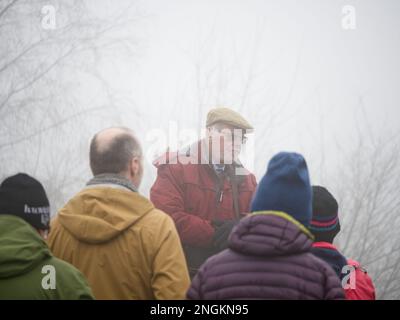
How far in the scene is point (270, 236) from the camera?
1841mm

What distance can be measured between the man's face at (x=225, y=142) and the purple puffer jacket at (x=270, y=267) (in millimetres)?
1722

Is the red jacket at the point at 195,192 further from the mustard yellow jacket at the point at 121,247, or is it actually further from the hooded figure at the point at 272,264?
the hooded figure at the point at 272,264

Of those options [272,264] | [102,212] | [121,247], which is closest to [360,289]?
[272,264]

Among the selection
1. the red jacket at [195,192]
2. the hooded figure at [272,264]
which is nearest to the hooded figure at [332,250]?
the hooded figure at [272,264]

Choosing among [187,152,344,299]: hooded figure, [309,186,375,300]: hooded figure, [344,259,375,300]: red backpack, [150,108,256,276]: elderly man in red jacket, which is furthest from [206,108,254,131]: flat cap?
[187,152,344,299]: hooded figure

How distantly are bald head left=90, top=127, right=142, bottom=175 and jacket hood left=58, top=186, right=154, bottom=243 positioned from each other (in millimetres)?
140

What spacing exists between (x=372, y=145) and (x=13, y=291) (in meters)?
16.9

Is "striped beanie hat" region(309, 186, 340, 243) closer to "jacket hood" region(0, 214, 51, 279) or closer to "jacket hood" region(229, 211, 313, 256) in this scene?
"jacket hood" region(229, 211, 313, 256)

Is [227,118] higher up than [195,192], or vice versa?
[227,118]

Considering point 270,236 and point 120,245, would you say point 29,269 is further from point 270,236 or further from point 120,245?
point 270,236

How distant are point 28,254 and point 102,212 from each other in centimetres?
42

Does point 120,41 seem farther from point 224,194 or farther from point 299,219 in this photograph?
point 299,219

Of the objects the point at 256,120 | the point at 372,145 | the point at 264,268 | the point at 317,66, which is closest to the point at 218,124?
the point at 264,268

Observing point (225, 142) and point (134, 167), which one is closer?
point (134, 167)
